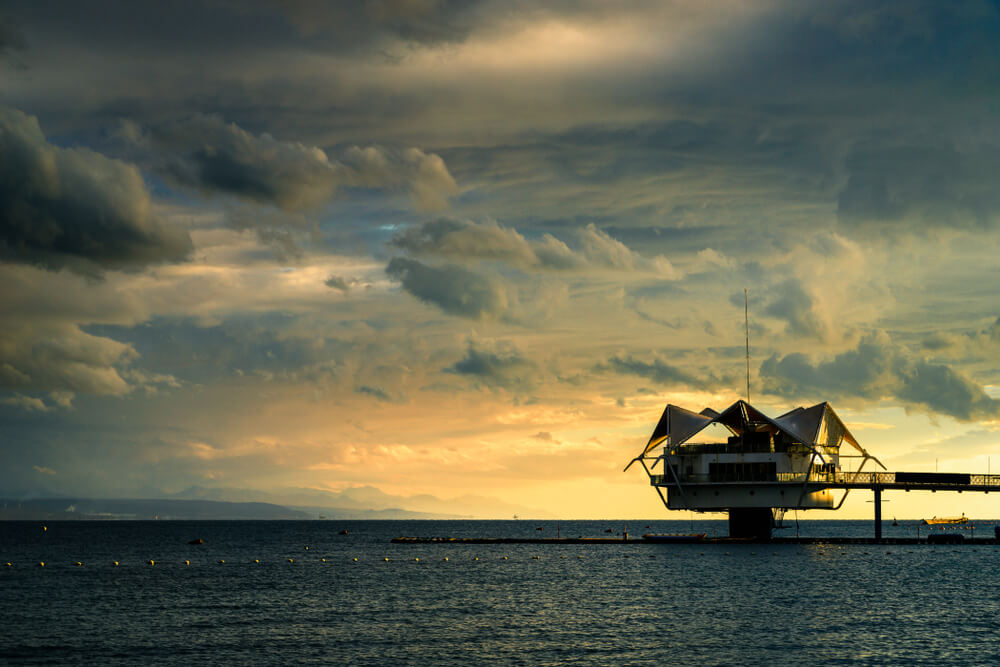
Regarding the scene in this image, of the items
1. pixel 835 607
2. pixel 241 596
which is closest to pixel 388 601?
pixel 241 596

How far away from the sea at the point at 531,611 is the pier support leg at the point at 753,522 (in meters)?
1.97

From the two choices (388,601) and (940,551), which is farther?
(940,551)

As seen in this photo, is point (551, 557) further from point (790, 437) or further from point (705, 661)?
point (705, 661)

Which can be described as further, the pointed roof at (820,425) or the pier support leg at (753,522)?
the pier support leg at (753,522)

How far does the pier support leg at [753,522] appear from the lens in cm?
12069

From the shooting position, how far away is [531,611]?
71.1 metres

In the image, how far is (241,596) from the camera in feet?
280

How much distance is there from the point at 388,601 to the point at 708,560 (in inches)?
1711

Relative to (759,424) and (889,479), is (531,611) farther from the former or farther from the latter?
(889,479)

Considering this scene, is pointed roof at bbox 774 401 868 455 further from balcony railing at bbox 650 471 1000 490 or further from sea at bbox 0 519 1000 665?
sea at bbox 0 519 1000 665

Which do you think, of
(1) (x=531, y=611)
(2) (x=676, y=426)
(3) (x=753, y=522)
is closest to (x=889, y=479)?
(3) (x=753, y=522)

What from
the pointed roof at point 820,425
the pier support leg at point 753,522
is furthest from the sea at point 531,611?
the pointed roof at point 820,425

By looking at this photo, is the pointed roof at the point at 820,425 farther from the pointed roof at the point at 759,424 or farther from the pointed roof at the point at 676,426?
the pointed roof at the point at 676,426

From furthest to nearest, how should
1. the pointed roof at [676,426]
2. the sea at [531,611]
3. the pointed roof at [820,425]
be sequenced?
the pointed roof at [676,426], the pointed roof at [820,425], the sea at [531,611]
